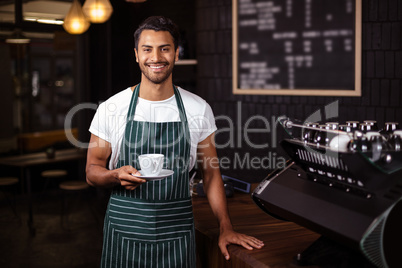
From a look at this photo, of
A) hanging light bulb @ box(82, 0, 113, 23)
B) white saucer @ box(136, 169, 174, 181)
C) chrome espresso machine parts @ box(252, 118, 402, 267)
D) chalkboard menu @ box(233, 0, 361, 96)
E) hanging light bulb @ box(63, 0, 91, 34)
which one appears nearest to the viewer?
chrome espresso machine parts @ box(252, 118, 402, 267)

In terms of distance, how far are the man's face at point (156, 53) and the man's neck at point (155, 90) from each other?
0.16ft

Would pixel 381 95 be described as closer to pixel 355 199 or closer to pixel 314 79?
pixel 314 79

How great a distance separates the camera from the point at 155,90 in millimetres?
1832

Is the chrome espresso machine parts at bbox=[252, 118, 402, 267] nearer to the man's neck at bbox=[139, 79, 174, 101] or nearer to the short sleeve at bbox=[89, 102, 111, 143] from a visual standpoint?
the man's neck at bbox=[139, 79, 174, 101]

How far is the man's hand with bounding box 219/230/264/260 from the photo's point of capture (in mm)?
1680

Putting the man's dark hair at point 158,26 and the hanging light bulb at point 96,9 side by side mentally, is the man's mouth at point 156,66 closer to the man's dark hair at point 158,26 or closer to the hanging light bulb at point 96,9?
the man's dark hair at point 158,26

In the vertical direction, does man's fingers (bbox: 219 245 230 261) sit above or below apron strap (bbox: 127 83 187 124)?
below

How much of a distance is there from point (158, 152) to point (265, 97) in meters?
2.78

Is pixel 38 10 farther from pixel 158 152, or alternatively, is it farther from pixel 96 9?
pixel 158 152

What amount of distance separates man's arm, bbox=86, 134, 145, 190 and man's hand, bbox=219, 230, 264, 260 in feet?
1.24

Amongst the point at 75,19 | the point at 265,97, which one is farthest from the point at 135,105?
the point at 75,19

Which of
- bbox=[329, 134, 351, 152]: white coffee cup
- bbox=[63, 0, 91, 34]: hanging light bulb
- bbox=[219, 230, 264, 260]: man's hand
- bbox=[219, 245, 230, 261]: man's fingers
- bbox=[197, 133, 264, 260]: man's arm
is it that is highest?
bbox=[63, 0, 91, 34]: hanging light bulb

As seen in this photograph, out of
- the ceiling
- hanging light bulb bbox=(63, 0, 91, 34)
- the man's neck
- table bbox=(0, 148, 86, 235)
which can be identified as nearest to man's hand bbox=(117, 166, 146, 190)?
the man's neck

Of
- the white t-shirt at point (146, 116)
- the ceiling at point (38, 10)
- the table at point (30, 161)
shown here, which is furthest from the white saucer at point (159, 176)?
the ceiling at point (38, 10)
